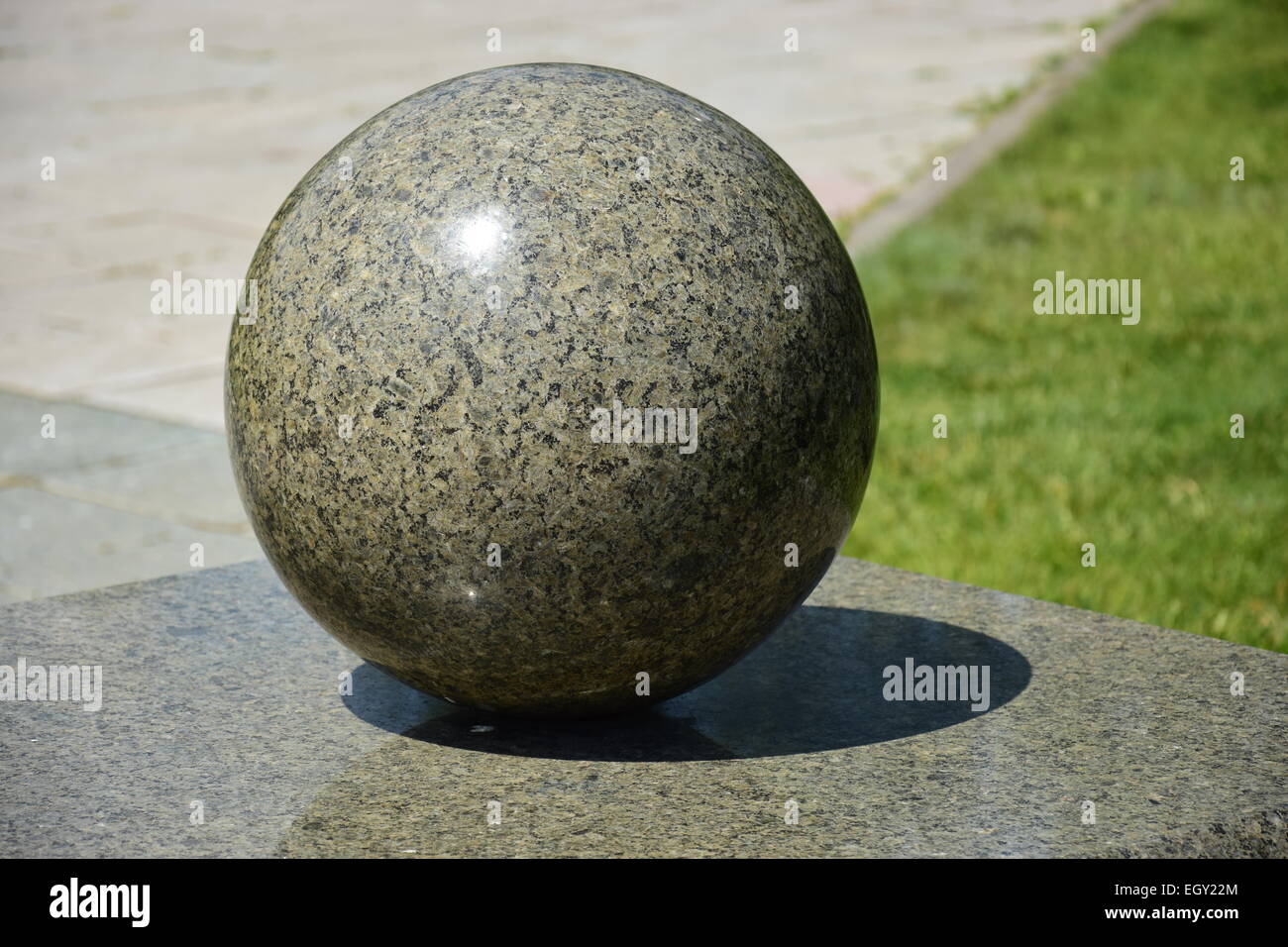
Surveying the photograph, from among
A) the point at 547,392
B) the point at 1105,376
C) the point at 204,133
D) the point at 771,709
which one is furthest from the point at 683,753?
the point at 204,133

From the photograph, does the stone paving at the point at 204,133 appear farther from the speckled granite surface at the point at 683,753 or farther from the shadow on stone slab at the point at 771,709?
the shadow on stone slab at the point at 771,709

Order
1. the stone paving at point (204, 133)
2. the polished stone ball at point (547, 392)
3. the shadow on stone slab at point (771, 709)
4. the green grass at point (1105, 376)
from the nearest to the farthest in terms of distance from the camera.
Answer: the polished stone ball at point (547, 392) < the shadow on stone slab at point (771, 709) < the green grass at point (1105, 376) < the stone paving at point (204, 133)

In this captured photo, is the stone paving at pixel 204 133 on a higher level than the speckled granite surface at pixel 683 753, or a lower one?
higher

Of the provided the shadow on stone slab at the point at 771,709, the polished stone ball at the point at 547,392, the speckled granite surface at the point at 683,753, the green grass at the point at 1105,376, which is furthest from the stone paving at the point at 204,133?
the polished stone ball at the point at 547,392

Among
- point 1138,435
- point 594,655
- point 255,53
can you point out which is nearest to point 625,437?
point 594,655

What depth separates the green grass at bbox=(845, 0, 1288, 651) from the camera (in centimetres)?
778

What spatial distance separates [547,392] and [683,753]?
44.3 inches

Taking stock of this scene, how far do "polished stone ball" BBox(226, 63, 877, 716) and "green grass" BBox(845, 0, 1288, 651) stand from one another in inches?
134

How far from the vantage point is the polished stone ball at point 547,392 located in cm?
413

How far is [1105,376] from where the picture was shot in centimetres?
1005

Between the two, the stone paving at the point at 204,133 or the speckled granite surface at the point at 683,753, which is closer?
the speckled granite surface at the point at 683,753

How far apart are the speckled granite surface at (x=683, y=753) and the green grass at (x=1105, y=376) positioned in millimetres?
2220

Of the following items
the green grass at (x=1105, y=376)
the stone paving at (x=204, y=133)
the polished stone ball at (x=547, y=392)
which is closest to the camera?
the polished stone ball at (x=547, y=392)

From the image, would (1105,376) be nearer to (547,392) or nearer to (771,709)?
(771,709)
